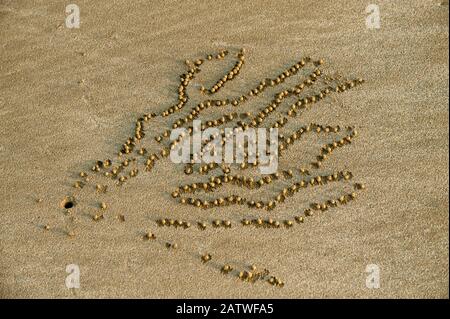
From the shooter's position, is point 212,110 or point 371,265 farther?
point 212,110

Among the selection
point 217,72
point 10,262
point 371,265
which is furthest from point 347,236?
point 10,262

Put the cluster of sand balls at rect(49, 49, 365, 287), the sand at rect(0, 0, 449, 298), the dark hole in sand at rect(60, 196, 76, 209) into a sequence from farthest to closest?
the dark hole in sand at rect(60, 196, 76, 209)
the cluster of sand balls at rect(49, 49, 365, 287)
the sand at rect(0, 0, 449, 298)

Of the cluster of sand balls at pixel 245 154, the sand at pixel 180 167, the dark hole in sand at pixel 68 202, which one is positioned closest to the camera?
the sand at pixel 180 167

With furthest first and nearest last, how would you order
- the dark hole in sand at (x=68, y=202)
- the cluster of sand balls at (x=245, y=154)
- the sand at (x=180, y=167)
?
1. the dark hole in sand at (x=68, y=202)
2. the cluster of sand balls at (x=245, y=154)
3. the sand at (x=180, y=167)

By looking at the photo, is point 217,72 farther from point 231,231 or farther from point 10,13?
point 10,13

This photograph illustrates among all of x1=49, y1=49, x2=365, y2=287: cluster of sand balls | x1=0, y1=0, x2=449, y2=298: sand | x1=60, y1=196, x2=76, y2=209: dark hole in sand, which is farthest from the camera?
x1=60, y1=196, x2=76, y2=209: dark hole in sand

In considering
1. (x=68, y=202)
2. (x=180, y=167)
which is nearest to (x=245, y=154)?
(x=180, y=167)
